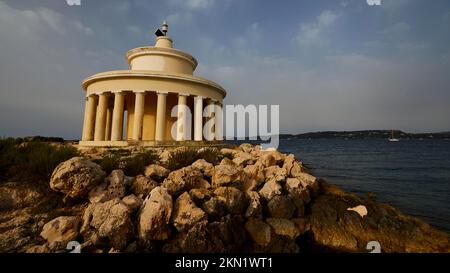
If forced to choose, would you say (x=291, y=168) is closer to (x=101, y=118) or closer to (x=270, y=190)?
(x=270, y=190)

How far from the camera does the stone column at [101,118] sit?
15.3 m

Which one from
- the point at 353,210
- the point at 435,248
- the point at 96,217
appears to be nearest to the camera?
the point at 96,217

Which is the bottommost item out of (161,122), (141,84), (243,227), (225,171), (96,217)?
(243,227)

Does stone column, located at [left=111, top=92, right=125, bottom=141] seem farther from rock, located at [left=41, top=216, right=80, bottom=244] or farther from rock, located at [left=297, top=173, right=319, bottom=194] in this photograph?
rock, located at [left=297, top=173, right=319, bottom=194]

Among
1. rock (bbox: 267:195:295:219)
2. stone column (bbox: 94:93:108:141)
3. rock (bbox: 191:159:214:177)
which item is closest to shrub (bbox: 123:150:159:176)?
rock (bbox: 191:159:214:177)

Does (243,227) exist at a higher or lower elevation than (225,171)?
lower

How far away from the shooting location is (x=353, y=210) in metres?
8.30

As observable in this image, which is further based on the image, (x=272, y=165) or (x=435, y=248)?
(x=272, y=165)

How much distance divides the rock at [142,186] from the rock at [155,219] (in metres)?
0.94

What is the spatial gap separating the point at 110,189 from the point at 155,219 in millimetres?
1919

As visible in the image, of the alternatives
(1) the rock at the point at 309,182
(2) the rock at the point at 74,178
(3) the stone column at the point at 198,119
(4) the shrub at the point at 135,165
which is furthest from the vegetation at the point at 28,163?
(1) the rock at the point at 309,182
